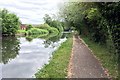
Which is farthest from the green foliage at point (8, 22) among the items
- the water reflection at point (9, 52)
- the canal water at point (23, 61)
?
the canal water at point (23, 61)

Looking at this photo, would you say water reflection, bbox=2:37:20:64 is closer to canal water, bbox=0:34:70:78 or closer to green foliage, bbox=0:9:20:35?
canal water, bbox=0:34:70:78

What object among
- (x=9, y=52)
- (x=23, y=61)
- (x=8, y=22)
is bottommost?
(x=9, y=52)

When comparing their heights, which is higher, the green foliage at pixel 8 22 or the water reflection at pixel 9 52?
the green foliage at pixel 8 22

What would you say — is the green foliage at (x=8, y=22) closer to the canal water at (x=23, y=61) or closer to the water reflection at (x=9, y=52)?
the water reflection at (x=9, y=52)

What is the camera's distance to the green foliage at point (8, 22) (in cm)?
6295

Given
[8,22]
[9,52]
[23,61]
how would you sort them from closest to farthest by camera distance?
[23,61], [9,52], [8,22]

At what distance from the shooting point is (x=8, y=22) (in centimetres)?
6362

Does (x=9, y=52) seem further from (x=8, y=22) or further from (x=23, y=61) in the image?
(x=8, y=22)

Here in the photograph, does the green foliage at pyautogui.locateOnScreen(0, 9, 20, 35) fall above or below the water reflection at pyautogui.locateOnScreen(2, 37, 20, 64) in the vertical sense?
above

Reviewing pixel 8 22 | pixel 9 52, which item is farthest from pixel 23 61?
pixel 8 22

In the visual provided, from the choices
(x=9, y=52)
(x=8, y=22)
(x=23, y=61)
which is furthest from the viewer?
(x=8, y=22)

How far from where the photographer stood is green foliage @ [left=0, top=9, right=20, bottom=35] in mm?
62950

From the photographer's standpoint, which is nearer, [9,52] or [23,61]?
[23,61]

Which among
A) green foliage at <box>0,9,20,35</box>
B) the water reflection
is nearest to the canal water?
the water reflection
